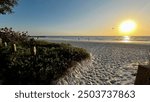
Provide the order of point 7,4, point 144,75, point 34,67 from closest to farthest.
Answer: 1. point 144,75
2. point 34,67
3. point 7,4

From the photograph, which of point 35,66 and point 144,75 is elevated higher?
point 144,75

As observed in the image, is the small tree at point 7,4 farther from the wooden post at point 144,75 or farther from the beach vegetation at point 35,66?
the wooden post at point 144,75

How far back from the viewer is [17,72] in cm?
745

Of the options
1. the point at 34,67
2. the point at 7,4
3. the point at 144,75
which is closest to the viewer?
the point at 144,75

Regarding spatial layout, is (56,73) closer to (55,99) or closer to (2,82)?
(2,82)

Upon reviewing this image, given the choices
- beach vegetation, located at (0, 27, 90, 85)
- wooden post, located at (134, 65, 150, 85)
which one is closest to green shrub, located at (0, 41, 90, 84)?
beach vegetation, located at (0, 27, 90, 85)

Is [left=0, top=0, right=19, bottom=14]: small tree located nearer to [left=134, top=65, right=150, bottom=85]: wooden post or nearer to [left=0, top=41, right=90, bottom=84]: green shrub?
[left=0, top=41, right=90, bottom=84]: green shrub

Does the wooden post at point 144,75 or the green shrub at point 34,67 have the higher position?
the wooden post at point 144,75

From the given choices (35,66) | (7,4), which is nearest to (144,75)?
(35,66)

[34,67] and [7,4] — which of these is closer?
[34,67]

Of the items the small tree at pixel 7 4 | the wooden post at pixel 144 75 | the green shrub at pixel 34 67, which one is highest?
the small tree at pixel 7 4

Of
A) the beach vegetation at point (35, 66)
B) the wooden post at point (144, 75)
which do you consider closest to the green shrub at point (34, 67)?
the beach vegetation at point (35, 66)

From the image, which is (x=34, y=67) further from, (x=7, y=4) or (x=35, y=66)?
(x=7, y=4)

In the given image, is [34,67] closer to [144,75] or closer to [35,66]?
[35,66]
